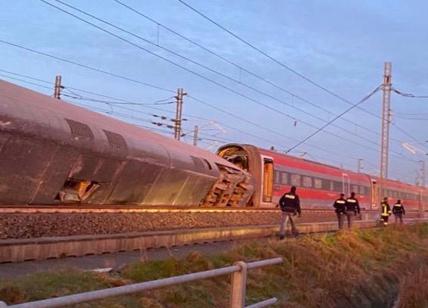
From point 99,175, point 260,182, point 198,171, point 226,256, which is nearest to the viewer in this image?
point 226,256

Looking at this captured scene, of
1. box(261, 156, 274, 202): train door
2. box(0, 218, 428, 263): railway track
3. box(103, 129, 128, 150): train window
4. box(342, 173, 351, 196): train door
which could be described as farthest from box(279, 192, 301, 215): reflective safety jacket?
box(342, 173, 351, 196): train door

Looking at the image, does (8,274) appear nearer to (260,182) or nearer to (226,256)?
(226,256)

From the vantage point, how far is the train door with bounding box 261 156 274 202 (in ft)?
110

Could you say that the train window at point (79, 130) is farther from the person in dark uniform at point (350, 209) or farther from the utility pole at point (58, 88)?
the utility pole at point (58, 88)

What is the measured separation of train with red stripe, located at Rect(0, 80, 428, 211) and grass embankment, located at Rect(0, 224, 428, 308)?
16.7 ft

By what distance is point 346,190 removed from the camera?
149ft

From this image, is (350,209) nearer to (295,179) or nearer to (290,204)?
(290,204)

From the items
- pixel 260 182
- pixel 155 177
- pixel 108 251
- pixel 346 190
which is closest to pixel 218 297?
pixel 108 251

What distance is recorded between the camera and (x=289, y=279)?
38.4 feet

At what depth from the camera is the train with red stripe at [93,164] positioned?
14.2m

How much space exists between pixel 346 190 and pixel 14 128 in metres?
35.0

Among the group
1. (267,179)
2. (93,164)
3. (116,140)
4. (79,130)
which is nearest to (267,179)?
(267,179)

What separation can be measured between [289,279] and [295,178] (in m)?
25.2

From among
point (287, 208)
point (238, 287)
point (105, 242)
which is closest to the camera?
point (238, 287)
